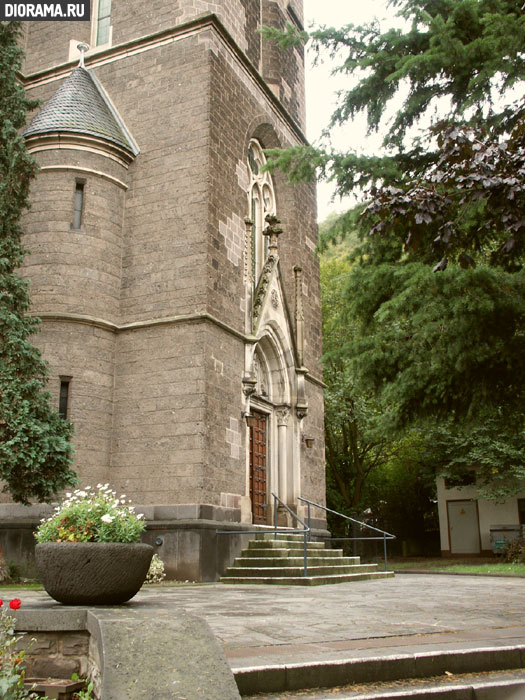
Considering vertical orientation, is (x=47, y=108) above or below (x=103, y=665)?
above

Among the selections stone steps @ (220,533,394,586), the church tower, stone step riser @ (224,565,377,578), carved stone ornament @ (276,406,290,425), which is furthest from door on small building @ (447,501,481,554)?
stone step riser @ (224,565,377,578)

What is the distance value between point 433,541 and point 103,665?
29331 mm

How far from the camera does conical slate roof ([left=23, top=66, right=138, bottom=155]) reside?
14.4 m

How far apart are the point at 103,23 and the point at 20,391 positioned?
10.1m

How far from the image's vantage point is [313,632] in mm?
5293

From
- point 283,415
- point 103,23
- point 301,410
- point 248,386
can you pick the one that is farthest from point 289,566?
point 103,23

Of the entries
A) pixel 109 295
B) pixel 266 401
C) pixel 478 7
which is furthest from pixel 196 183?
pixel 478 7

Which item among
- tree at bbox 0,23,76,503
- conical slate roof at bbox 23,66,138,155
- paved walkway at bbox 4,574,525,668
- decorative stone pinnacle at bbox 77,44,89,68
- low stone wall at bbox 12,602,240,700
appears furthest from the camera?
decorative stone pinnacle at bbox 77,44,89,68

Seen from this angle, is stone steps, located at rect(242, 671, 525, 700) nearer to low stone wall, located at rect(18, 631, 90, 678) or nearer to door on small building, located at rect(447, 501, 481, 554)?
low stone wall, located at rect(18, 631, 90, 678)

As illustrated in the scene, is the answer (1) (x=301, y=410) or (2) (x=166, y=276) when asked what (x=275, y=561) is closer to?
(1) (x=301, y=410)

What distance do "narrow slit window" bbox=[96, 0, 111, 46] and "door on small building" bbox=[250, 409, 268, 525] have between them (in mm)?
9537

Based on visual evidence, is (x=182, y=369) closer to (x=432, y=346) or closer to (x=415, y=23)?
(x=432, y=346)

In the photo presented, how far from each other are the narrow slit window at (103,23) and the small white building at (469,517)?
20.5 metres

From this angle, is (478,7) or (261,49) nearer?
(478,7)
